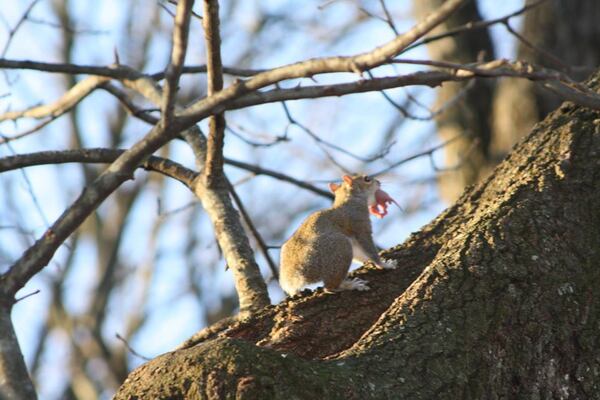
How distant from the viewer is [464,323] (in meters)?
2.85

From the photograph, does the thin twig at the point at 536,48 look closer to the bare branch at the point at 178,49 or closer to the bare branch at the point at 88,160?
the bare branch at the point at 88,160

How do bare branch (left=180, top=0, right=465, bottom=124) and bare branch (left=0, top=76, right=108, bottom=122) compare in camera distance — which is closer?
bare branch (left=180, top=0, right=465, bottom=124)

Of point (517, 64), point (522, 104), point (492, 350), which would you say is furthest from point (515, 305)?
point (522, 104)

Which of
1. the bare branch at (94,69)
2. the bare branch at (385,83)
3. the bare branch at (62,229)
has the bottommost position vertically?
the bare branch at (385,83)

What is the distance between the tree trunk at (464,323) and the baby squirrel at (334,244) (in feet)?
0.88

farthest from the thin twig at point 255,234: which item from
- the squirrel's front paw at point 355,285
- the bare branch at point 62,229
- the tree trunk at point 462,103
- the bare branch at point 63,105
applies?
the tree trunk at point 462,103

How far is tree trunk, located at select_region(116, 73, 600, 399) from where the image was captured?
2568mm

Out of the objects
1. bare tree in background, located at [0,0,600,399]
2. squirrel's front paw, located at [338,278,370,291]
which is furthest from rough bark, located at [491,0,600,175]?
squirrel's front paw, located at [338,278,370,291]

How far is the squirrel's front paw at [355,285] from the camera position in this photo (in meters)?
3.61

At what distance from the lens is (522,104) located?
21.2 ft

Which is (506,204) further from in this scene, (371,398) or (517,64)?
(371,398)

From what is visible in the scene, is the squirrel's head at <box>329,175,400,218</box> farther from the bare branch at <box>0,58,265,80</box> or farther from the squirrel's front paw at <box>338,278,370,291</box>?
the squirrel's front paw at <box>338,278,370,291</box>

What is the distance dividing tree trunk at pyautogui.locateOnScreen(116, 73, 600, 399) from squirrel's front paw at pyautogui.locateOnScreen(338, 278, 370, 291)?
0.14ft

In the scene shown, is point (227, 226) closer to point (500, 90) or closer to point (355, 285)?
point (355, 285)
